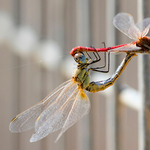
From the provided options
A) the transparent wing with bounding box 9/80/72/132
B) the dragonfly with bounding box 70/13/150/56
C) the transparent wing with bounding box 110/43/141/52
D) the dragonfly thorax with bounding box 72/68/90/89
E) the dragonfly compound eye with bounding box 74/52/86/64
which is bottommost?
the transparent wing with bounding box 9/80/72/132

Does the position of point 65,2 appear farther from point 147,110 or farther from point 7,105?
point 147,110

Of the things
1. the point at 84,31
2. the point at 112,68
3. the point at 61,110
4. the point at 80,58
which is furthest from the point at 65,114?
the point at 84,31

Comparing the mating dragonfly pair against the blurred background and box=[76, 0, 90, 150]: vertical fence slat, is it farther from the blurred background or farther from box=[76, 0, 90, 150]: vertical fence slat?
the blurred background

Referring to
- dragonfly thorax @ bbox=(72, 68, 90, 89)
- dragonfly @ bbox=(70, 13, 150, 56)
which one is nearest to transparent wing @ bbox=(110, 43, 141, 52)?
dragonfly @ bbox=(70, 13, 150, 56)

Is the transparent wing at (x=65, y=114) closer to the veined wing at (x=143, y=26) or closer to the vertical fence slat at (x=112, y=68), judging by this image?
the veined wing at (x=143, y=26)

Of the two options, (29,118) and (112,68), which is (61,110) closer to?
(29,118)

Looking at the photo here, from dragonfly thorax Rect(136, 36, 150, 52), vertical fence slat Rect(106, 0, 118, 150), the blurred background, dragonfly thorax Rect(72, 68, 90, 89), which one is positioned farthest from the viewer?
the blurred background

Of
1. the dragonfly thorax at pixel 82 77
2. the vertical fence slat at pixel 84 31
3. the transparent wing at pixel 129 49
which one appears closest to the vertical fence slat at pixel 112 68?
the vertical fence slat at pixel 84 31

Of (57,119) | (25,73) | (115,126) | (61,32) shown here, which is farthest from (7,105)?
(57,119)
